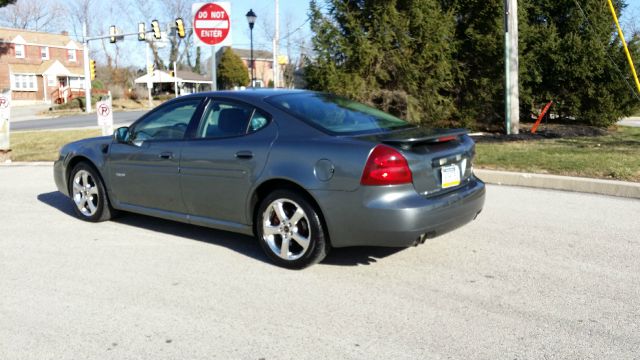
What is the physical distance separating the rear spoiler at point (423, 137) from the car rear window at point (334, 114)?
338mm

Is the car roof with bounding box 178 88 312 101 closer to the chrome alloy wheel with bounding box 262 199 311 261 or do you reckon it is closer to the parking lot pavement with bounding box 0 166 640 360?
the chrome alloy wheel with bounding box 262 199 311 261

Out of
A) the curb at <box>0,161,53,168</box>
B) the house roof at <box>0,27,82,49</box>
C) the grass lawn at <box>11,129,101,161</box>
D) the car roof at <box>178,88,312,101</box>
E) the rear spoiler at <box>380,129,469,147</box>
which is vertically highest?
the house roof at <box>0,27,82,49</box>

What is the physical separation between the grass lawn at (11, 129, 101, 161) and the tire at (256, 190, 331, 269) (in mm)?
9378

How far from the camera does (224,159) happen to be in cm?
515

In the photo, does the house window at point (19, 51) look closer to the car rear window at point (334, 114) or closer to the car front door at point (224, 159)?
the car front door at point (224, 159)

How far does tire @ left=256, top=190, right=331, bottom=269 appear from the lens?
4.67 m

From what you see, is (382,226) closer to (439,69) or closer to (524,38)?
(439,69)

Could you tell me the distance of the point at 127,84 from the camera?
249 ft

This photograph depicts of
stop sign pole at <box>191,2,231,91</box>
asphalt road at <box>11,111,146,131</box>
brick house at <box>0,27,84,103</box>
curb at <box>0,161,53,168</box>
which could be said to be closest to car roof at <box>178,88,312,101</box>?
stop sign pole at <box>191,2,231,91</box>

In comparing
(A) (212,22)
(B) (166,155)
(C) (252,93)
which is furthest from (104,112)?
(C) (252,93)

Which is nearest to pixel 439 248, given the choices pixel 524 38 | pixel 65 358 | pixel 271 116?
pixel 271 116

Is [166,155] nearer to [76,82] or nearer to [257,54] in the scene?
[76,82]

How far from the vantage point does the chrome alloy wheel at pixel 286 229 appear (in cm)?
477

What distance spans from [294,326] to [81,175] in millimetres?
4028
